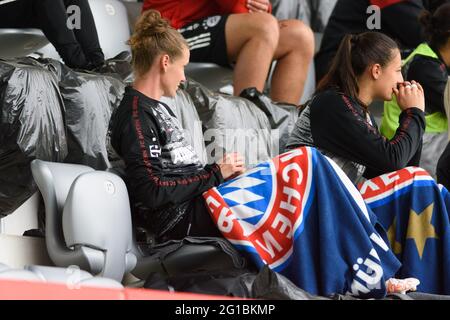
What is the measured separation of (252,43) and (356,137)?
89 cm

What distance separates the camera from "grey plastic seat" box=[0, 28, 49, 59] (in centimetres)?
264

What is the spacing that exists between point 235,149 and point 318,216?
2.70ft

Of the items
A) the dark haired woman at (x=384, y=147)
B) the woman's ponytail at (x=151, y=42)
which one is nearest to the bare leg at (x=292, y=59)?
the dark haired woman at (x=384, y=147)

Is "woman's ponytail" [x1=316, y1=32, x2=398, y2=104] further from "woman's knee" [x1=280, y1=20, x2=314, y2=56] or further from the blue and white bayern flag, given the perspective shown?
"woman's knee" [x1=280, y1=20, x2=314, y2=56]

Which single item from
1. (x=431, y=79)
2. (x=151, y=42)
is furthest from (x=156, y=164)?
(x=431, y=79)

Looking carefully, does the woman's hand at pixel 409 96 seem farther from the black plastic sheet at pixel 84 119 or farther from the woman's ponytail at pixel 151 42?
the black plastic sheet at pixel 84 119

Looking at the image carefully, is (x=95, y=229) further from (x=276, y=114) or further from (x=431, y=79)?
(x=431, y=79)

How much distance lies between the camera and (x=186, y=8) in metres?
3.04

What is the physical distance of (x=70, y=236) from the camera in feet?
5.68

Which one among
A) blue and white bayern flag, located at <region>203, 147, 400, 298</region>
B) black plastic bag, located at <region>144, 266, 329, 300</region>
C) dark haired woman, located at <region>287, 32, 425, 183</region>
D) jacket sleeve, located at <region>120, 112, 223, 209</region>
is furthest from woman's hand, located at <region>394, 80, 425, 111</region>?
black plastic bag, located at <region>144, 266, 329, 300</region>
